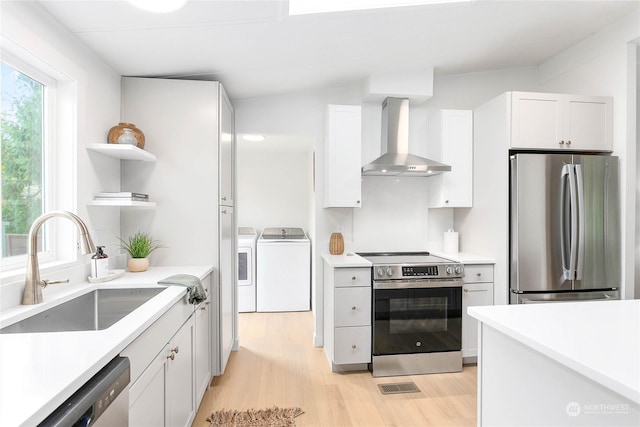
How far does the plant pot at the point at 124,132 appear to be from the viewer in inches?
83.4

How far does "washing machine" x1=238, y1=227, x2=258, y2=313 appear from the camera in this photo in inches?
164

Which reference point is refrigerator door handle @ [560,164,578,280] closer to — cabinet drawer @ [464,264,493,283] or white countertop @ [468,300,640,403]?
cabinet drawer @ [464,264,493,283]

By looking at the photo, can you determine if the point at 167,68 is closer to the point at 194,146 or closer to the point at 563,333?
the point at 194,146

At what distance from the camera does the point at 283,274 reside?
4.19 m

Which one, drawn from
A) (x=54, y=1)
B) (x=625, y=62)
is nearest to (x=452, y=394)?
(x=625, y=62)

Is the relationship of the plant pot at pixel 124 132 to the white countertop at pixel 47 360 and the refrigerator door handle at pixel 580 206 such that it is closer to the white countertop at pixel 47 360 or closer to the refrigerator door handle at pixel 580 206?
the white countertop at pixel 47 360

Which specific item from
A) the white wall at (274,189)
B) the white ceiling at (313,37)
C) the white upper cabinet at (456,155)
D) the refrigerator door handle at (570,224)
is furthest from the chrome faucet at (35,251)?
the white wall at (274,189)

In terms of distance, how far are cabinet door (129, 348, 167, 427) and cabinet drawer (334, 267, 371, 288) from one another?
4.68ft

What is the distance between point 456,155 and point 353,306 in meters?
1.65

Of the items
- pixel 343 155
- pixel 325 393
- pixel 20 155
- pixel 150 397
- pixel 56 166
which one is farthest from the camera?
pixel 343 155

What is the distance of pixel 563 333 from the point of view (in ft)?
3.36

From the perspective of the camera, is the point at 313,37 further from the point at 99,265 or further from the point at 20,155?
the point at 99,265

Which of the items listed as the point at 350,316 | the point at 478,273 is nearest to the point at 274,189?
the point at 350,316

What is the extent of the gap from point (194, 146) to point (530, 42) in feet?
9.20
